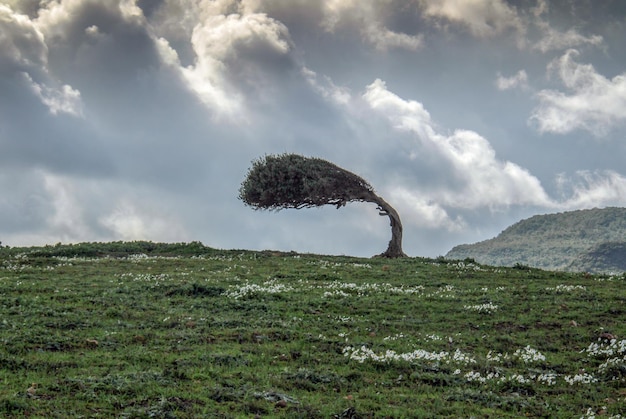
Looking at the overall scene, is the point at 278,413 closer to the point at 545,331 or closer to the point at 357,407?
the point at 357,407

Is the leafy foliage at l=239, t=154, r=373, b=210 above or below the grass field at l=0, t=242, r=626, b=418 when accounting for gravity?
above

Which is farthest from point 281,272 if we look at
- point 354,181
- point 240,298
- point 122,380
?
point 354,181

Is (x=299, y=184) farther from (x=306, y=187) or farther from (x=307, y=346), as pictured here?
(x=307, y=346)

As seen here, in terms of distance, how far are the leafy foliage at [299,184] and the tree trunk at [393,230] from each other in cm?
135

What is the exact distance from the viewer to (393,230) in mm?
55719

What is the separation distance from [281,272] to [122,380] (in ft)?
66.6

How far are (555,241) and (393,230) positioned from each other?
96.0 m

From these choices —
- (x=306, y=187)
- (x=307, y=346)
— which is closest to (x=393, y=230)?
(x=306, y=187)

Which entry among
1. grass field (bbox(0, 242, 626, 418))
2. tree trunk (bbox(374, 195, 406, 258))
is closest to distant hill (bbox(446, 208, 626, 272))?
tree trunk (bbox(374, 195, 406, 258))

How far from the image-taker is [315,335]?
1953cm

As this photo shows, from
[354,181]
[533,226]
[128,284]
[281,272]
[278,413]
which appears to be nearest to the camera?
[278,413]

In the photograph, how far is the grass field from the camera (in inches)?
525

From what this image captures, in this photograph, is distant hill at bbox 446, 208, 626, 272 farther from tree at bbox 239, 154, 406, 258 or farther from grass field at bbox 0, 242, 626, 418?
grass field at bbox 0, 242, 626, 418

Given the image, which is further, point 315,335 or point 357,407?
point 315,335
